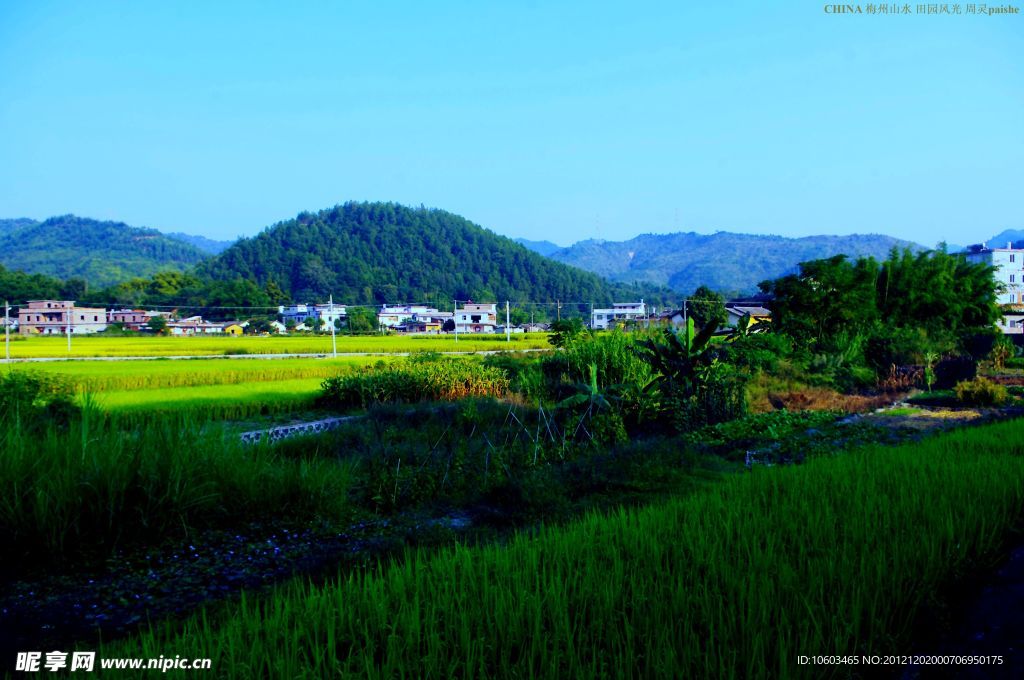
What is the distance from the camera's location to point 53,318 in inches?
2255

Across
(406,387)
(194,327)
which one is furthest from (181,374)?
(194,327)

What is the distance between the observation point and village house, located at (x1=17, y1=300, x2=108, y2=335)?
5359 cm

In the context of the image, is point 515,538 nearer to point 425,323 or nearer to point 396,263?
point 425,323

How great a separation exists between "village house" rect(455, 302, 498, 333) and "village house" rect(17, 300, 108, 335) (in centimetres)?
3331

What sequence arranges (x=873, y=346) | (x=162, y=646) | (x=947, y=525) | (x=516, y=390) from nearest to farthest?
(x=162, y=646) < (x=947, y=525) < (x=516, y=390) < (x=873, y=346)

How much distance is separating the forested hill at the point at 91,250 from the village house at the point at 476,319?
80.0 m

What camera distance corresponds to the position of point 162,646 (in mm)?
2900

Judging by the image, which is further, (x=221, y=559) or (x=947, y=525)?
(x=221, y=559)

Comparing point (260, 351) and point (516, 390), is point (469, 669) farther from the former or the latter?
point (260, 351)

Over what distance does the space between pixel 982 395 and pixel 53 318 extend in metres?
66.0

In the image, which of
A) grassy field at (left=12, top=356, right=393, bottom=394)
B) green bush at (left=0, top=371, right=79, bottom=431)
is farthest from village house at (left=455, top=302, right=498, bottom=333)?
green bush at (left=0, top=371, right=79, bottom=431)

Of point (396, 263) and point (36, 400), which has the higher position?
point (396, 263)

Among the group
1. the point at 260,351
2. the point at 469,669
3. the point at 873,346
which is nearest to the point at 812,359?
the point at 873,346

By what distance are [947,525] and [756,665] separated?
2.08 metres
